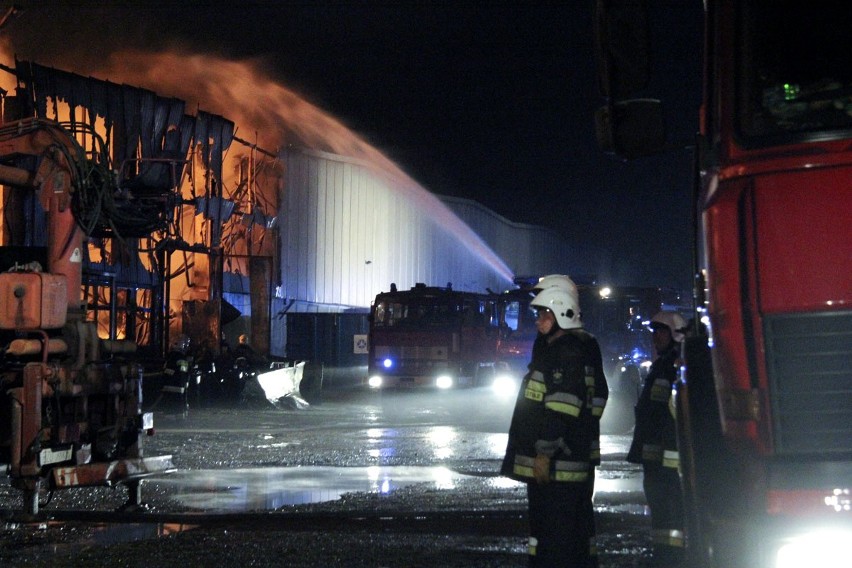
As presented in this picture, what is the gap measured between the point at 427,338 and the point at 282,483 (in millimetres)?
16668

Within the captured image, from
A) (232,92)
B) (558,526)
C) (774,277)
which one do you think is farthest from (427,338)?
(774,277)

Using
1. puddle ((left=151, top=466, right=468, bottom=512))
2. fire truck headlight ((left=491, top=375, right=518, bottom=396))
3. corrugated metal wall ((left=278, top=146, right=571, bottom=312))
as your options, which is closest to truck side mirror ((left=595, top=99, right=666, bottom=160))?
puddle ((left=151, top=466, right=468, bottom=512))

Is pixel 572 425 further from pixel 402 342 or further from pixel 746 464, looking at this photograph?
pixel 402 342

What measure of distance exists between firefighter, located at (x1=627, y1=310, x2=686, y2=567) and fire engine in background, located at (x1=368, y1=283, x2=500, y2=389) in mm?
20459

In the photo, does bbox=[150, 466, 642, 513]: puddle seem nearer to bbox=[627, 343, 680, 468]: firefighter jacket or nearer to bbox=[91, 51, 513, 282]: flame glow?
bbox=[627, 343, 680, 468]: firefighter jacket

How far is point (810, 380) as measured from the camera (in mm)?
4301

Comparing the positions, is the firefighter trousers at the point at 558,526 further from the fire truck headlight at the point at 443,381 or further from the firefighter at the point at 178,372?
the fire truck headlight at the point at 443,381

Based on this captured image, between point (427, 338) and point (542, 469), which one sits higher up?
point (427, 338)

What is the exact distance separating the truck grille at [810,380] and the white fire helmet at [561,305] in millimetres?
2001

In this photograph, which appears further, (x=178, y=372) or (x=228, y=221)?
(x=228, y=221)

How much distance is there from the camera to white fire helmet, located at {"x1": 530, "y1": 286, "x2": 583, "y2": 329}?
629cm

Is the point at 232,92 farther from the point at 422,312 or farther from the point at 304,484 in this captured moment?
the point at 304,484

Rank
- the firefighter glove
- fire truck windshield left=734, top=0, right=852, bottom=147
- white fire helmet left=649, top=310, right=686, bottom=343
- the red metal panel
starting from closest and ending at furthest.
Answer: the red metal panel, fire truck windshield left=734, top=0, right=852, bottom=147, the firefighter glove, white fire helmet left=649, top=310, right=686, bottom=343

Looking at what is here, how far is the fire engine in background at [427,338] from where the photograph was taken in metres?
28.4
